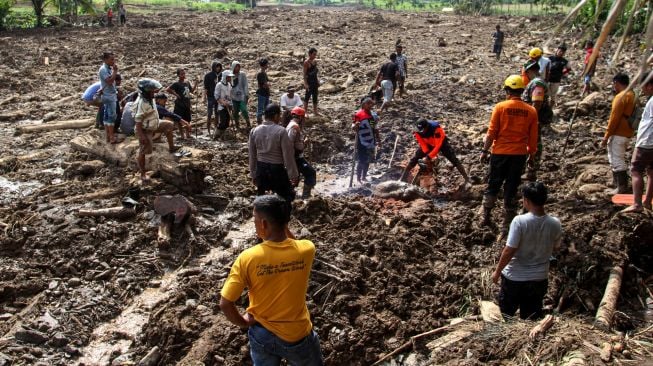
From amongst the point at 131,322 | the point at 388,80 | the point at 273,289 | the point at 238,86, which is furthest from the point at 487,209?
the point at 388,80

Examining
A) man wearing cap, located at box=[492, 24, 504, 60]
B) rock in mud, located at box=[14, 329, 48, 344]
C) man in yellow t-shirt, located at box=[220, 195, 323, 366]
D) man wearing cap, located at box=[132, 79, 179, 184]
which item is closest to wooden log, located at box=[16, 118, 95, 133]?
man wearing cap, located at box=[132, 79, 179, 184]

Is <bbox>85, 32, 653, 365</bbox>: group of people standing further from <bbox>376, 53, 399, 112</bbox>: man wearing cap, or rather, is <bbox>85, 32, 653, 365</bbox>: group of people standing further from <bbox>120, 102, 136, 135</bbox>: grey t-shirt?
<bbox>376, 53, 399, 112</bbox>: man wearing cap

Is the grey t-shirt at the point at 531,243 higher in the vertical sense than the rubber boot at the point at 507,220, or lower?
higher

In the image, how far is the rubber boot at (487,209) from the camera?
6.73 meters

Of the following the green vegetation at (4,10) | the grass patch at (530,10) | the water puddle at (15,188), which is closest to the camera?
the water puddle at (15,188)

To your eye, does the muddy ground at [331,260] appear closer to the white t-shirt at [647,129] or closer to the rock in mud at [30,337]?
the rock in mud at [30,337]

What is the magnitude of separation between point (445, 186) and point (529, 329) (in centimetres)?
473

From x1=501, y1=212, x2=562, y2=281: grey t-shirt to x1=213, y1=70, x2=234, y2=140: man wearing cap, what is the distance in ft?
25.8

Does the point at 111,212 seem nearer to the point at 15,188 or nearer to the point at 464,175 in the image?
the point at 15,188

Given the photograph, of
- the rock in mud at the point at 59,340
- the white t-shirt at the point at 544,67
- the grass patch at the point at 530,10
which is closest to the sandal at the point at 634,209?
the white t-shirt at the point at 544,67

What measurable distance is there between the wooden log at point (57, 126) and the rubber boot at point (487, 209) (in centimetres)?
921

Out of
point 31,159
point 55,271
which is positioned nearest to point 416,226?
point 55,271

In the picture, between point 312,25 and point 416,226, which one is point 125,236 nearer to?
point 416,226

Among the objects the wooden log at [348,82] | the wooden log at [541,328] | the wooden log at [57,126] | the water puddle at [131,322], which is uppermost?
the wooden log at [348,82]
